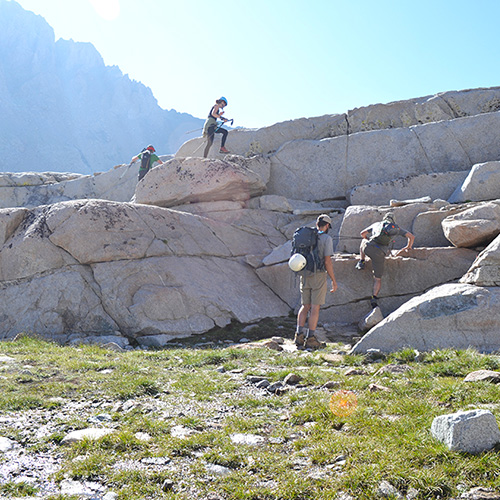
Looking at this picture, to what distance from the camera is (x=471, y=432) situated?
13.2 ft

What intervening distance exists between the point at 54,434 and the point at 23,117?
141 metres

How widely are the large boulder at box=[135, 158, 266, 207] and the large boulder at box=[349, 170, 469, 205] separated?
451 centimetres

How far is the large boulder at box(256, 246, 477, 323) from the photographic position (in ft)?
44.7

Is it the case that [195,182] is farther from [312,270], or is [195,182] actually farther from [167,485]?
[167,485]

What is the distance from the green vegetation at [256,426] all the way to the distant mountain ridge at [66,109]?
116742 mm

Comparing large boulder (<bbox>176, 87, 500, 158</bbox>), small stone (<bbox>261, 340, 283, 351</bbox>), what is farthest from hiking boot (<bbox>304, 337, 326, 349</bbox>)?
large boulder (<bbox>176, 87, 500, 158</bbox>)

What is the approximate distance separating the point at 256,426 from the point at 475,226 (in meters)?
10.2

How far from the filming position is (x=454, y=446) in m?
4.02

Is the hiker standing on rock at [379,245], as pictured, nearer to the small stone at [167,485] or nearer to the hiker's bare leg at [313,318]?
the hiker's bare leg at [313,318]

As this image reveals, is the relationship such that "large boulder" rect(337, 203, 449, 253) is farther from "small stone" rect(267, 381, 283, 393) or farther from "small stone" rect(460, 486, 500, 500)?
"small stone" rect(460, 486, 500, 500)

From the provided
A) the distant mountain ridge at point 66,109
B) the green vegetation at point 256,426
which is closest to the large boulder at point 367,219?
the green vegetation at point 256,426

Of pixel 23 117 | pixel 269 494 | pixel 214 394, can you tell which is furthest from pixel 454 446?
pixel 23 117

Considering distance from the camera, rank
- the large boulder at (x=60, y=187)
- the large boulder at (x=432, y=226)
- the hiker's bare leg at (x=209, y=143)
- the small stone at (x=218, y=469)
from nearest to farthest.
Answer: the small stone at (x=218, y=469) < the large boulder at (x=432, y=226) < the hiker's bare leg at (x=209, y=143) < the large boulder at (x=60, y=187)

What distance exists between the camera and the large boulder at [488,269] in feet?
32.8
